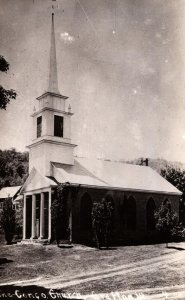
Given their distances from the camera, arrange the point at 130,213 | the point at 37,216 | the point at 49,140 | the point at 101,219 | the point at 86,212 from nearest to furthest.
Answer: the point at 101,219
the point at 86,212
the point at 49,140
the point at 37,216
the point at 130,213

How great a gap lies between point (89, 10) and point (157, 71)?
2.30 m

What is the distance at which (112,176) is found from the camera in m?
22.1

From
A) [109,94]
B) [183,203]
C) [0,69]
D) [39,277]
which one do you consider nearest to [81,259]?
[39,277]

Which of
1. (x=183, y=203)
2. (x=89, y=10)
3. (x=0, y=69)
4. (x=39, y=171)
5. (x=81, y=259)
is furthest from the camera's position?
(x=183, y=203)

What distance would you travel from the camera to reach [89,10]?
9.18 metres

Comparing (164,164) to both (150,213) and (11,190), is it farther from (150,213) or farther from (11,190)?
(11,190)

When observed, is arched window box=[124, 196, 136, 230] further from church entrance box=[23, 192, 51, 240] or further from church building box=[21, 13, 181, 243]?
church entrance box=[23, 192, 51, 240]

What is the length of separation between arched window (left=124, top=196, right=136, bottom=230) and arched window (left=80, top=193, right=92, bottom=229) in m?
2.69

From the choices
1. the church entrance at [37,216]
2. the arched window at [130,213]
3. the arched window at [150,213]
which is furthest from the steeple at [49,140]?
A: the arched window at [150,213]

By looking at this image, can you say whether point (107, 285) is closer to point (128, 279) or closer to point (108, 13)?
point (128, 279)

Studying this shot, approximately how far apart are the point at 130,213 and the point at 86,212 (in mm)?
3274

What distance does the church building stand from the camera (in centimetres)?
1969

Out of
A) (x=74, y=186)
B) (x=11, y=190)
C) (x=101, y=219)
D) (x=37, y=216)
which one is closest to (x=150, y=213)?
(x=74, y=186)

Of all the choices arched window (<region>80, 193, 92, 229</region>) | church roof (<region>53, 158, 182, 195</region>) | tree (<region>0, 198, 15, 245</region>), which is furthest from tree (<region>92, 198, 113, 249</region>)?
tree (<region>0, 198, 15, 245</region>)
